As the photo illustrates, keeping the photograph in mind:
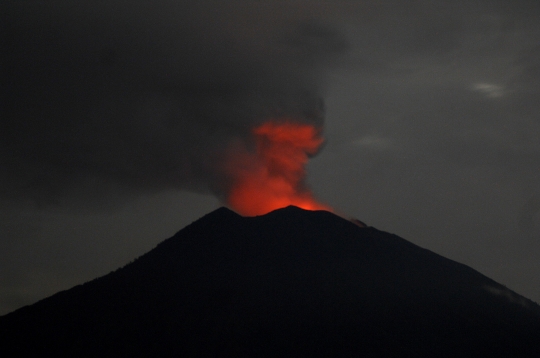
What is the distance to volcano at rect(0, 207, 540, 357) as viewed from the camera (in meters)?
69.2

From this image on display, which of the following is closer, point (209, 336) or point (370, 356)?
point (370, 356)

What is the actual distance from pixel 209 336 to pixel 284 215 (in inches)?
1206

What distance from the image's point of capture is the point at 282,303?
75.5 metres

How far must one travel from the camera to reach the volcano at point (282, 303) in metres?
69.2

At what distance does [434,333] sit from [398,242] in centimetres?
2882

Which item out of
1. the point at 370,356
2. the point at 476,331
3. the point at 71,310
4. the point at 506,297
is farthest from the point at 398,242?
the point at 71,310

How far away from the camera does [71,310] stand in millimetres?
81688

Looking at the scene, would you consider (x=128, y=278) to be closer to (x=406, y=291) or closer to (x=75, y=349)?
(x=75, y=349)

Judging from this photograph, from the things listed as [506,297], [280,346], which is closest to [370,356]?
[280,346]

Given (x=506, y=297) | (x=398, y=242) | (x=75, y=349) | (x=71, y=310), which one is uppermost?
(x=398, y=242)

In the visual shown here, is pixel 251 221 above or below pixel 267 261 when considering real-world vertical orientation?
above

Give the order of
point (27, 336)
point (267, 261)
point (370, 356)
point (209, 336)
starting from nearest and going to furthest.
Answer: point (370, 356), point (209, 336), point (27, 336), point (267, 261)

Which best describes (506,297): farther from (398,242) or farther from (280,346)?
(280,346)

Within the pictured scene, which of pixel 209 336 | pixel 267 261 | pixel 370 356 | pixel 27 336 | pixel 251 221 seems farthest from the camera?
pixel 251 221
